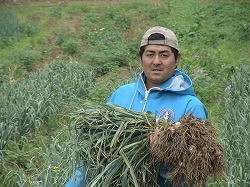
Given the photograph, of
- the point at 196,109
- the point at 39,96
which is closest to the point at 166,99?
the point at 196,109

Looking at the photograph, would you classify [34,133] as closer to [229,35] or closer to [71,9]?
[229,35]

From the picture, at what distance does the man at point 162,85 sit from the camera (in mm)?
2223

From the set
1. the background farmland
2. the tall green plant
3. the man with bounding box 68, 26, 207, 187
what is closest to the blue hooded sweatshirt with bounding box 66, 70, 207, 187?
the man with bounding box 68, 26, 207, 187

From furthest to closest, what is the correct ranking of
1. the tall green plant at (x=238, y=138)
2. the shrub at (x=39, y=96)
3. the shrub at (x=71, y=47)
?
the shrub at (x=71, y=47) < the shrub at (x=39, y=96) < the tall green plant at (x=238, y=138)

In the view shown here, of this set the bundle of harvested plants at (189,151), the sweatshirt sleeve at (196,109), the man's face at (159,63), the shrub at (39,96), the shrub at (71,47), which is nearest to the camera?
the bundle of harvested plants at (189,151)

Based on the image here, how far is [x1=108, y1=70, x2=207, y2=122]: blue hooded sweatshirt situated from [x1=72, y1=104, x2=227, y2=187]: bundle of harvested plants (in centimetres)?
14

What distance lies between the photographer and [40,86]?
20.7 ft

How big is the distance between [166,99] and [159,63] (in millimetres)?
163

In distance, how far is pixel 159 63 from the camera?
2.28 metres

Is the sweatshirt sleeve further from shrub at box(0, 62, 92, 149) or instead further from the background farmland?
shrub at box(0, 62, 92, 149)

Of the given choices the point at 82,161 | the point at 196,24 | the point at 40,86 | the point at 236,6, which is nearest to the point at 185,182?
the point at 82,161

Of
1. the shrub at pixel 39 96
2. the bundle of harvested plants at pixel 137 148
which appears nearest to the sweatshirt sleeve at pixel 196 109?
the bundle of harvested plants at pixel 137 148

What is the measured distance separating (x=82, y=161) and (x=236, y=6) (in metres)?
11.4

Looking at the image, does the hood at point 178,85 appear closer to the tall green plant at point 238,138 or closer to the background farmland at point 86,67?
the background farmland at point 86,67
